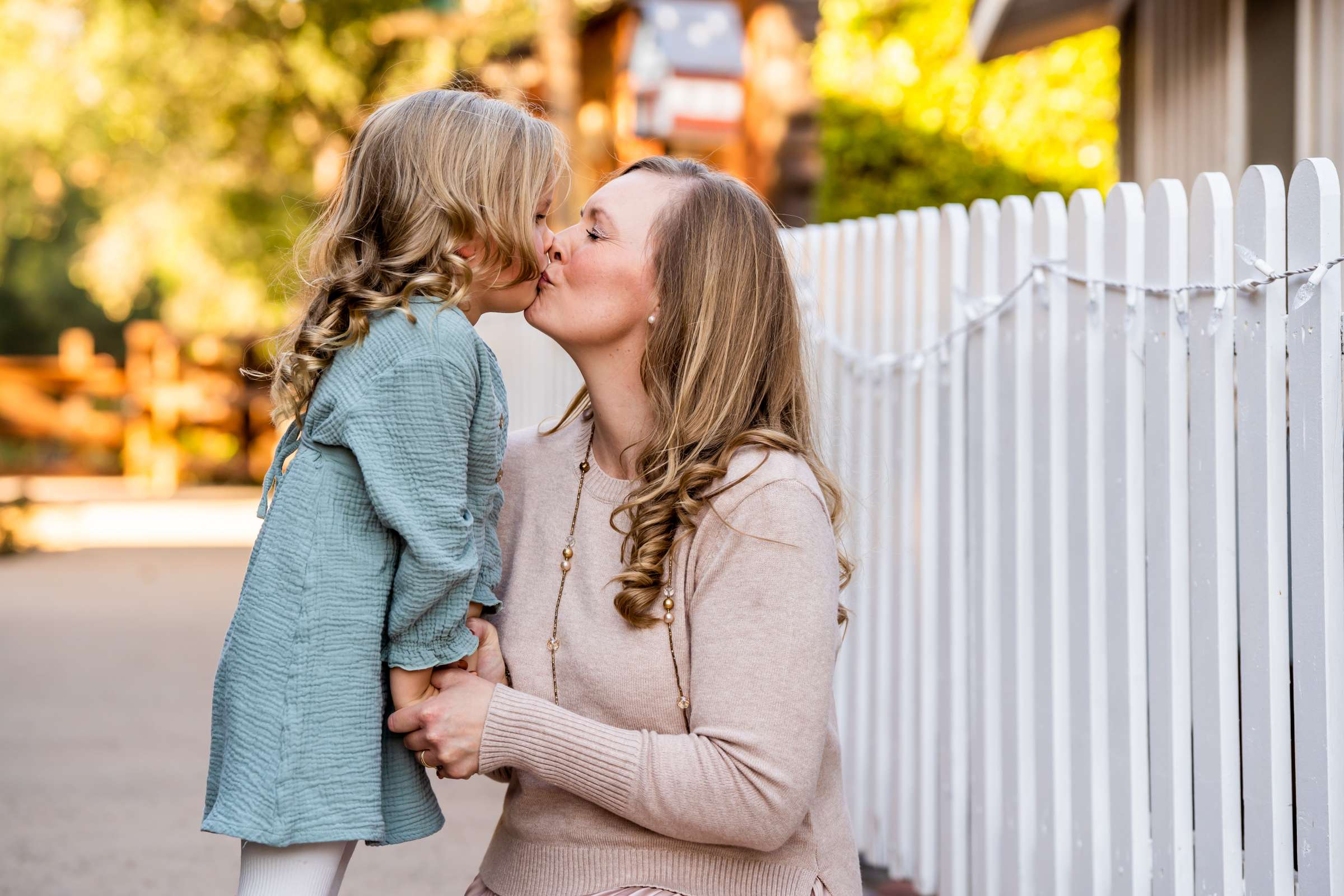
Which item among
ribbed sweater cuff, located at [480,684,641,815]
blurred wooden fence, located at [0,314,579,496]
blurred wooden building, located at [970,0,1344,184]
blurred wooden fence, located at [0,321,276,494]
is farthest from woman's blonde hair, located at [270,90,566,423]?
blurred wooden fence, located at [0,321,276,494]

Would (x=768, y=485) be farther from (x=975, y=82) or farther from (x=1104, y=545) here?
(x=975, y=82)

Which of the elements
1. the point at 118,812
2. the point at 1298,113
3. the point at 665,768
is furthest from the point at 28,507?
the point at 665,768

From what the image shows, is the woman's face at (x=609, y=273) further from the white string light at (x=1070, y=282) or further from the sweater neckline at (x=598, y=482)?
the white string light at (x=1070, y=282)

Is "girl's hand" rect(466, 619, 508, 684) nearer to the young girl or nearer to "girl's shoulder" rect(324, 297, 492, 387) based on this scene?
the young girl

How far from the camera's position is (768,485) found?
2.04 meters

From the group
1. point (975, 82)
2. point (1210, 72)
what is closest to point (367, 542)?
point (1210, 72)

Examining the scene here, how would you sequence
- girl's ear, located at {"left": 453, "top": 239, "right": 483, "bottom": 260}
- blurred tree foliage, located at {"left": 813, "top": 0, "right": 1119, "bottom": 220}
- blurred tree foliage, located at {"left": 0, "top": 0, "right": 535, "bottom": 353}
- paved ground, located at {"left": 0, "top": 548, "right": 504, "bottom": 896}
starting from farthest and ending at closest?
blurred tree foliage, located at {"left": 813, "top": 0, "right": 1119, "bottom": 220} < blurred tree foliage, located at {"left": 0, "top": 0, "right": 535, "bottom": 353} < paved ground, located at {"left": 0, "top": 548, "right": 504, "bottom": 896} < girl's ear, located at {"left": 453, "top": 239, "right": 483, "bottom": 260}

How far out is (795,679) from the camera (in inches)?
76.5

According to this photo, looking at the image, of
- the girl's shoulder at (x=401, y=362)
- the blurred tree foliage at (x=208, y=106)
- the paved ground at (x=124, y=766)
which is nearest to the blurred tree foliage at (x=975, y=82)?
the blurred tree foliage at (x=208, y=106)

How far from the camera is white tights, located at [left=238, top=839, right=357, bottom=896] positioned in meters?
2.00

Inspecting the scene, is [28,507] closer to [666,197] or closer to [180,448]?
[180,448]

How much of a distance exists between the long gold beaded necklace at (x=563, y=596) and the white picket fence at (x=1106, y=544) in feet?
3.29

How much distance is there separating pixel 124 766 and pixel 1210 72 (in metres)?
5.63

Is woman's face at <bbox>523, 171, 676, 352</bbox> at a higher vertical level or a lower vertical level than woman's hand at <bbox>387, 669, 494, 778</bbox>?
higher
